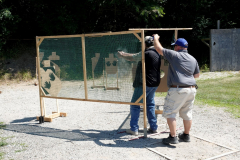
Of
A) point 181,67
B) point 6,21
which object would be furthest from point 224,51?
point 6,21

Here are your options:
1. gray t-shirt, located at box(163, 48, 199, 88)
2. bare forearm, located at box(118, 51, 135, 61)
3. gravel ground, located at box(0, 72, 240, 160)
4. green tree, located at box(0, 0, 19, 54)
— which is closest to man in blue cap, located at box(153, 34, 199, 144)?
gray t-shirt, located at box(163, 48, 199, 88)

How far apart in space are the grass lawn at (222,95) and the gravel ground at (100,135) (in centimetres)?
48

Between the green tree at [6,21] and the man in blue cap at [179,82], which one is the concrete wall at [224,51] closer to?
the man in blue cap at [179,82]

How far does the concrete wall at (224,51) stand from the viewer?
14.7 metres

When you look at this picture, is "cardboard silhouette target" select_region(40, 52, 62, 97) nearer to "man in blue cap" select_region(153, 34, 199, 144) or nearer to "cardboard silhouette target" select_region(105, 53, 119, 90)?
"cardboard silhouette target" select_region(105, 53, 119, 90)

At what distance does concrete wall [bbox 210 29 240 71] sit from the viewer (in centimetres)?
1466

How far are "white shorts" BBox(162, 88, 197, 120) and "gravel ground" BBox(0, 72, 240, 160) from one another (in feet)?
1.97

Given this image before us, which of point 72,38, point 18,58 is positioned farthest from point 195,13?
point 72,38

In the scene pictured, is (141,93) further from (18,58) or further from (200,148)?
(18,58)

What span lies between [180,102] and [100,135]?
6.23ft

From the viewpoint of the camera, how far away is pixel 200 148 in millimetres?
4406

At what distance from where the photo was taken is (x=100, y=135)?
17.4 ft

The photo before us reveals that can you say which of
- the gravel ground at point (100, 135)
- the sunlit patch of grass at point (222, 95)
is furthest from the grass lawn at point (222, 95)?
the gravel ground at point (100, 135)

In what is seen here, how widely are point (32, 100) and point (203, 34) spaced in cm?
1263
